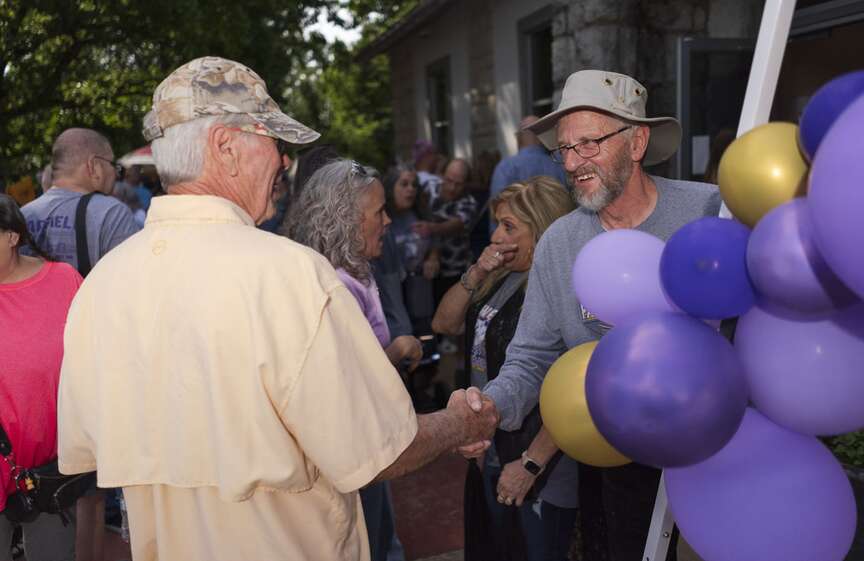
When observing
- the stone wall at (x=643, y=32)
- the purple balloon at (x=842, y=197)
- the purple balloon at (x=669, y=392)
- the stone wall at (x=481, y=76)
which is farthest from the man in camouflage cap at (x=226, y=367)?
the stone wall at (x=481, y=76)

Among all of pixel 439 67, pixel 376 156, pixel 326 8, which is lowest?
pixel 376 156

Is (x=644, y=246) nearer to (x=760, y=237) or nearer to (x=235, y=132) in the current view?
(x=760, y=237)

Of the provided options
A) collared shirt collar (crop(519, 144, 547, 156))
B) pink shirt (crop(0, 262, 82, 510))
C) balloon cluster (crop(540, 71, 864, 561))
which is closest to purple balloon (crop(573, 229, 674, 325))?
balloon cluster (crop(540, 71, 864, 561))

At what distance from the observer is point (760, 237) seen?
1407 mm

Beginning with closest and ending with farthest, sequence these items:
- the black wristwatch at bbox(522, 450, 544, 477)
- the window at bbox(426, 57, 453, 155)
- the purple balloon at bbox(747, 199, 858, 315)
A: the purple balloon at bbox(747, 199, 858, 315)
the black wristwatch at bbox(522, 450, 544, 477)
the window at bbox(426, 57, 453, 155)

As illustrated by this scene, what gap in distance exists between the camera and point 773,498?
155 centimetres

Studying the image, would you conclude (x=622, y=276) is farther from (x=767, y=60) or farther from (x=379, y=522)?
(x=379, y=522)

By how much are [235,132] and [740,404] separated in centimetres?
120

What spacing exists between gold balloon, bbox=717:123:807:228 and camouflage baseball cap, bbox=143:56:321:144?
2.97ft

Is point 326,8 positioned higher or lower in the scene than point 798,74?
higher

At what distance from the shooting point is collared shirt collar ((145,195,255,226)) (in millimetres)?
1686

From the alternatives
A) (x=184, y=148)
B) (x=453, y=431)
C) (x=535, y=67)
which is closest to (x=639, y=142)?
(x=453, y=431)

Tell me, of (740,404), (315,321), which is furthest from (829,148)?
(315,321)

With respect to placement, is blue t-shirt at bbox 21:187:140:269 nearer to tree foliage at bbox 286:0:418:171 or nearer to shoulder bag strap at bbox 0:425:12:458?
shoulder bag strap at bbox 0:425:12:458
